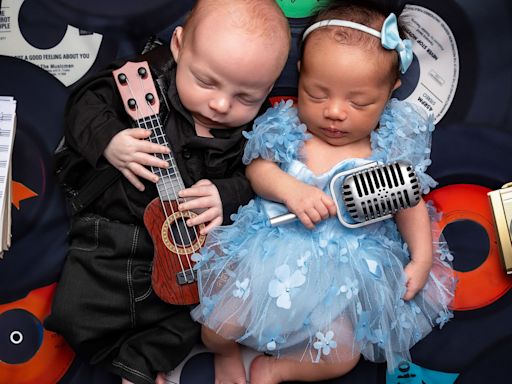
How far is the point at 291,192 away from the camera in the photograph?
1277 millimetres

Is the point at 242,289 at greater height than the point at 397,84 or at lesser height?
lesser

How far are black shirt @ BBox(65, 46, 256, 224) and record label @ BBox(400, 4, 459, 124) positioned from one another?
38 cm

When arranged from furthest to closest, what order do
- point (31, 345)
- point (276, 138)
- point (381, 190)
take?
point (31, 345), point (276, 138), point (381, 190)

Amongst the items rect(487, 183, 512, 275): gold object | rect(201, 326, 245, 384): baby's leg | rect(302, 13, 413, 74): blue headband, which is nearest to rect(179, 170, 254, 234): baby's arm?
rect(201, 326, 245, 384): baby's leg

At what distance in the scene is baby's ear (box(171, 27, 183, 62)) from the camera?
133cm

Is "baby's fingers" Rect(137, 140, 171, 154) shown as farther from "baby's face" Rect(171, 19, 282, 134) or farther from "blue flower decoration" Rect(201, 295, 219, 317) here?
"blue flower decoration" Rect(201, 295, 219, 317)

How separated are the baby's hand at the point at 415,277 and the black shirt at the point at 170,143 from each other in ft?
1.06

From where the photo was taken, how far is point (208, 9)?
4.19 feet

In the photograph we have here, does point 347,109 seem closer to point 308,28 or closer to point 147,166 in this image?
point 308,28

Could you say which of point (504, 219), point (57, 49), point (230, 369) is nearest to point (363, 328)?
point (230, 369)

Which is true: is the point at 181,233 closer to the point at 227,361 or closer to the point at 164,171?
the point at 164,171

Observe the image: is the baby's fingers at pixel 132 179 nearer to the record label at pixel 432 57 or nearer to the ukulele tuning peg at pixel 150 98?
the ukulele tuning peg at pixel 150 98

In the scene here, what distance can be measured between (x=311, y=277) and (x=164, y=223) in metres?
0.28

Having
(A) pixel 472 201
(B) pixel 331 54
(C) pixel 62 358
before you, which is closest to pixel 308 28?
(B) pixel 331 54
